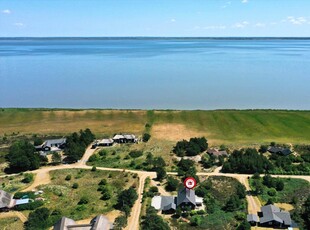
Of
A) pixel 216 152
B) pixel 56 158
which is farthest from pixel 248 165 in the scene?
pixel 56 158

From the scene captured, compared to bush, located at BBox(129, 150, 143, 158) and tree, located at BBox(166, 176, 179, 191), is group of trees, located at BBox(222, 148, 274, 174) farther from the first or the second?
bush, located at BBox(129, 150, 143, 158)

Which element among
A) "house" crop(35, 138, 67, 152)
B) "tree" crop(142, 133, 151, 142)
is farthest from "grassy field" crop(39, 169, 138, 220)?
"tree" crop(142, 133, 151, 142)

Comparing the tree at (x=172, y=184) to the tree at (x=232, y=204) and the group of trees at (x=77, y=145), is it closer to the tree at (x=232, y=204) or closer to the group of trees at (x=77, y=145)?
the tree at (x=232, y=204)

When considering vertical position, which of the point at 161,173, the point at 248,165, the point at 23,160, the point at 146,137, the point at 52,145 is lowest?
the point at 52,145

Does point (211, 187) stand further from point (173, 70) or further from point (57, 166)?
point (173, 70)

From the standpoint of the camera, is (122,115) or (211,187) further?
(122,115)

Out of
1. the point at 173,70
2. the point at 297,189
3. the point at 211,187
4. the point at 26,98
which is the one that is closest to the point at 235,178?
the point at 211,187

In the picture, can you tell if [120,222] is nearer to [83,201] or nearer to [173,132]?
[83,201]
